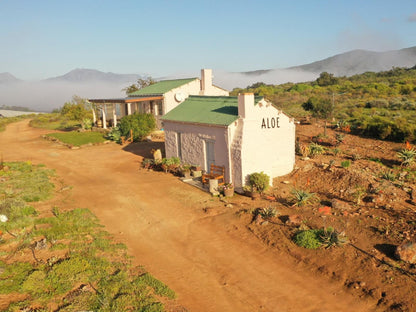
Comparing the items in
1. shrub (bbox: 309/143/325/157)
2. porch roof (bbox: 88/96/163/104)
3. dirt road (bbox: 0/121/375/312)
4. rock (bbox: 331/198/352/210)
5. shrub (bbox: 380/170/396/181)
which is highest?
porch roof (bbox: 88/96/163/104)

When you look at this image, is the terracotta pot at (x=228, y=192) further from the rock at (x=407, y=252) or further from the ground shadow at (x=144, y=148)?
the ground shadow at (x=144, y=148)

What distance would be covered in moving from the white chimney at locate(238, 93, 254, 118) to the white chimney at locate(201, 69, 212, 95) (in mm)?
13289

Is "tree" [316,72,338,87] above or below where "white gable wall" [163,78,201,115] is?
above

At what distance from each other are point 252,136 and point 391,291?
8547 mm

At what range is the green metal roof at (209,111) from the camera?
15.7 metres

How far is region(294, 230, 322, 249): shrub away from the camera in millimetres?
9859

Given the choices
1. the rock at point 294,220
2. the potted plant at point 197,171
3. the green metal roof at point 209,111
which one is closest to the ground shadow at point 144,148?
the green metal roof at point 209,111

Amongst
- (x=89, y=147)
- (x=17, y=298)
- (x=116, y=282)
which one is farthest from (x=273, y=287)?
(x=89, y=147)

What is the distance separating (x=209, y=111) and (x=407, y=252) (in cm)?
1127

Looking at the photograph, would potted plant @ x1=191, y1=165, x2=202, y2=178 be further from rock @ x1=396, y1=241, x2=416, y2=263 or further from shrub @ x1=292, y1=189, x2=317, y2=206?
rock @ x1=396, y1=241, x2=416, y2=263

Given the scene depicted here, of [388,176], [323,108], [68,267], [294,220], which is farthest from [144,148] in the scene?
[68,267]

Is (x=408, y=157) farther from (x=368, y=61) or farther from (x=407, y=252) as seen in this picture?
(x=368, y=61)

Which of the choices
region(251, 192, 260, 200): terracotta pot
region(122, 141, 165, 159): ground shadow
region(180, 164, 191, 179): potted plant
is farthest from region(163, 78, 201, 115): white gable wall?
region(251, 192, 260, 200): terracotta pot

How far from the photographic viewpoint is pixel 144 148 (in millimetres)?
25891
